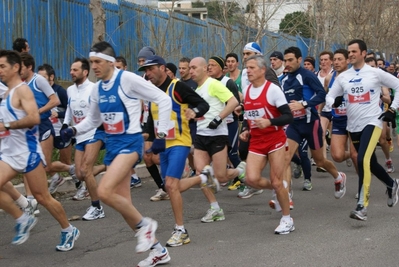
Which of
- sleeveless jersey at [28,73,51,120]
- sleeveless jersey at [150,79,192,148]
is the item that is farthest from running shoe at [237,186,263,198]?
sleeveless jersey at [150,79,192,148]

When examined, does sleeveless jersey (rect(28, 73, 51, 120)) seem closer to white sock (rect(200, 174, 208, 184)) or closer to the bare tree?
white sock (rect(200, 174, 208, 184))

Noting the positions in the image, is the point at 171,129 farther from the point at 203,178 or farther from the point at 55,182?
the point at 55,182

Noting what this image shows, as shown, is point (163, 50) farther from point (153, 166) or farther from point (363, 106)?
point (363, 106)

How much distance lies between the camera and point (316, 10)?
1187 inches

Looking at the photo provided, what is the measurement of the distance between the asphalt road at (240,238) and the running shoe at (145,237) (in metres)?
0.44

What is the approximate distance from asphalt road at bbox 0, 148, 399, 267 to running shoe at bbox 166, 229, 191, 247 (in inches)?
2.8

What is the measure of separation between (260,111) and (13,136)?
8.78 ft

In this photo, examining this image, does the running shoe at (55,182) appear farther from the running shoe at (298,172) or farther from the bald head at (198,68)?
the running shoe at (298,172)

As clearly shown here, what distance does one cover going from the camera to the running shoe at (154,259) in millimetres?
7176

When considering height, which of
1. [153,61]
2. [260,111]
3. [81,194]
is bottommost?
[81,194]

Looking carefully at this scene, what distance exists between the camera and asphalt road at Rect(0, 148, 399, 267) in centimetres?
Answer: 750

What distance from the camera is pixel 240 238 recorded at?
8.51 m

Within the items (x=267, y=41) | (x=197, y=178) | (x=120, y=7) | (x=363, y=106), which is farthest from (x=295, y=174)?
(x=267, y=41)

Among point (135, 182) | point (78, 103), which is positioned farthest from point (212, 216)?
point (135, 182)
